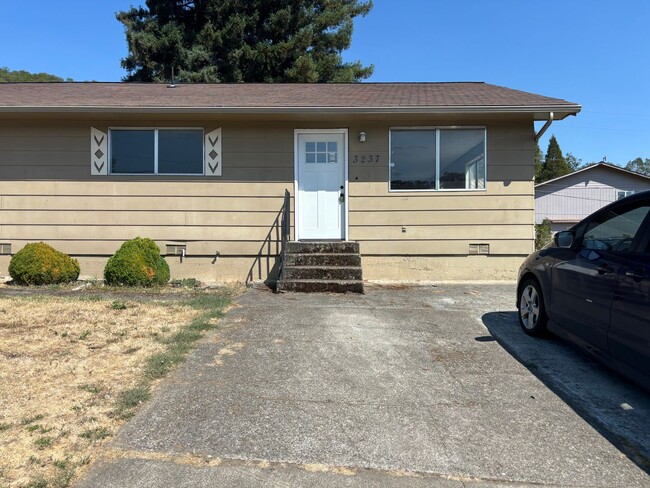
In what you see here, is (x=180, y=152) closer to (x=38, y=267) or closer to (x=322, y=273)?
(x=38, y=267)

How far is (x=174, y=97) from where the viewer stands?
9.15m

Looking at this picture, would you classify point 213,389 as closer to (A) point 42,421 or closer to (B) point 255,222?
(A) point 42,421

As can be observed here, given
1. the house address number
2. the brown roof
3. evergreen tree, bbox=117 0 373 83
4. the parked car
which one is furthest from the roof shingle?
evergreen tree, bbox=117 0 373 83

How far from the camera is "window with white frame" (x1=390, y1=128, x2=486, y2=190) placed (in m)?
8.69

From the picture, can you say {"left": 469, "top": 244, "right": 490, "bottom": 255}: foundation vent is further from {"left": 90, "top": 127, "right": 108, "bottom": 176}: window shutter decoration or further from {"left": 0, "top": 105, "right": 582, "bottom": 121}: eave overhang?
{"left": 90, "top": 127, "right": 108, "bottom": 176}: window shutter decoration

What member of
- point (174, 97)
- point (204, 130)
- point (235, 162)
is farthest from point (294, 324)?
point (174, 97)

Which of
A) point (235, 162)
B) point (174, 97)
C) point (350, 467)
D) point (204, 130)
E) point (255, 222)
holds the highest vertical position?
point (174, 97)

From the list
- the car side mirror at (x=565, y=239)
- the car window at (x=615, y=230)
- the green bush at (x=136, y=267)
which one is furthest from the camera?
the green bush at (x=136, y=267)

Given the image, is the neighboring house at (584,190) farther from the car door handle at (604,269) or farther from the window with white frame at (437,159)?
the car door handle at (604,269)

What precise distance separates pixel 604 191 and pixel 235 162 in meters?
32.0

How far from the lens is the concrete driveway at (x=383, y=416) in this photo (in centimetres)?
253


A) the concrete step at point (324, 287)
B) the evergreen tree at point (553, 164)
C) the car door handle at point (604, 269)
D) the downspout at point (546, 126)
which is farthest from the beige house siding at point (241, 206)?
the evergreen tree at point (553, 164)

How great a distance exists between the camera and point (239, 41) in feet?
69.6

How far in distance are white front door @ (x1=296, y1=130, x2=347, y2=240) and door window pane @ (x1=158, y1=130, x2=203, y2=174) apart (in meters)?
1.88
